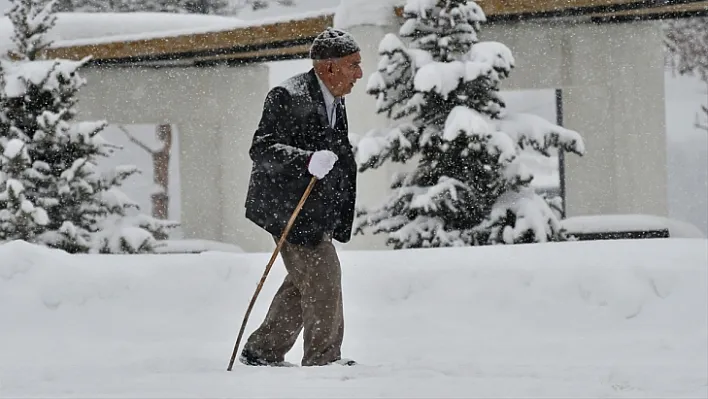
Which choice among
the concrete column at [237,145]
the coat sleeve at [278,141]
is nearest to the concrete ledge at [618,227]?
the concrete column at [237,145]

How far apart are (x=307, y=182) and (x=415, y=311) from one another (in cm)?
232

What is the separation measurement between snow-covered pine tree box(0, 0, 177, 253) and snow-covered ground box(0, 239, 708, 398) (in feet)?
19.5

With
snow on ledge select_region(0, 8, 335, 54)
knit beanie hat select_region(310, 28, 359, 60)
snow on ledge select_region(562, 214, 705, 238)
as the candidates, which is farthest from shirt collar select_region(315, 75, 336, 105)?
snow on ledge select_region(0, 8, 335, 54)

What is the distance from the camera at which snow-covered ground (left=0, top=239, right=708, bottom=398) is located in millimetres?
5613

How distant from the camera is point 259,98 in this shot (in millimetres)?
18469

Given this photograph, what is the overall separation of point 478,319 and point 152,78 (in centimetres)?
1197

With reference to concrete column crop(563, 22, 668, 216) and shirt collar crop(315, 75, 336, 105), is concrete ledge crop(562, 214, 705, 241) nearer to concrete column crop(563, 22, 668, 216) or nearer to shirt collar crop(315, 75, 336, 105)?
concrete column crop(563, 22, 668, 216)

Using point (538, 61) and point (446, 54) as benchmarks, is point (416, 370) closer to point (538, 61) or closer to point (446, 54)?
point (446, 54)

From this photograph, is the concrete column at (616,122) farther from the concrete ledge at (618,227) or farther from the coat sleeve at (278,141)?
the coat sleeve at (278,141)

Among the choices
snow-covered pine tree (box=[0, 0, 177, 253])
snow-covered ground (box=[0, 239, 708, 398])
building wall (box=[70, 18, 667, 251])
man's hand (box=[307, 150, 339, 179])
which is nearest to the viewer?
man's hand (box=[307, 150, 339, 179])

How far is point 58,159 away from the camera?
13.9 metres

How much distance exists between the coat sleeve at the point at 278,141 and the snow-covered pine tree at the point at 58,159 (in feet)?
29.2

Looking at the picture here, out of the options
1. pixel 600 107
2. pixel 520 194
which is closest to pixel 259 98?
pixel 600 107

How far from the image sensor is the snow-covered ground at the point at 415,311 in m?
5.61
